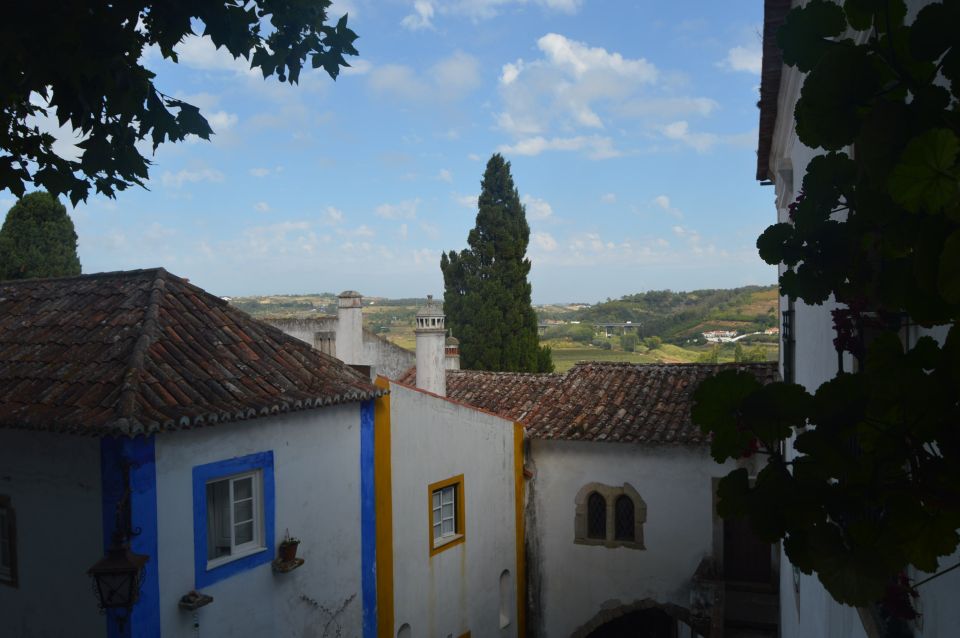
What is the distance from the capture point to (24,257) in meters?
24.9

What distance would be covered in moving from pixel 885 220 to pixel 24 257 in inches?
1125

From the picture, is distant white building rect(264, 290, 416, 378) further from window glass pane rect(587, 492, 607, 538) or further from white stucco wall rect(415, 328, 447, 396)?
window glass pane rect(587, 492, 607, 538)

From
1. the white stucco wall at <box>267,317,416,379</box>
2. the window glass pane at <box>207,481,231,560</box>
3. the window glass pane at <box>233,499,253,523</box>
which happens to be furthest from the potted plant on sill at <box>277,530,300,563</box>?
the white stucco wall at <box>267,317,416,379</box>

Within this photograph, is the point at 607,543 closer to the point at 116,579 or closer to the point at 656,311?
the point at 116,579

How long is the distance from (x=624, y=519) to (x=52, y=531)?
9.99 meters

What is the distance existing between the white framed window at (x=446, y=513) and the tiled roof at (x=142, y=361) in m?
2.89

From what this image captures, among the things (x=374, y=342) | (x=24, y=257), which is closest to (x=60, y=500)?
(x=374, y=342)

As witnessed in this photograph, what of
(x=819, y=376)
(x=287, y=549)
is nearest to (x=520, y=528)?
(x=287, y=549)

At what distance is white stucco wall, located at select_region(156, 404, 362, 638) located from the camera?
8000 mm

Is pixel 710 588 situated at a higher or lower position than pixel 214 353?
lower

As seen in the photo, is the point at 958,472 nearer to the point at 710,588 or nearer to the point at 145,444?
the point at 145,444

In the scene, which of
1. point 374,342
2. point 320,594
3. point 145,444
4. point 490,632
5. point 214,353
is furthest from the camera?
point 374,342

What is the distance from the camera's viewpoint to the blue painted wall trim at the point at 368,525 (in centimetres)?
1087

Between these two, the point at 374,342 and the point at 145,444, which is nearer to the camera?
the point at 145,444
